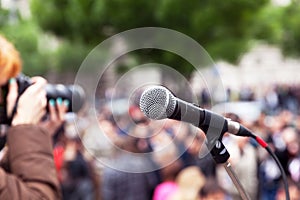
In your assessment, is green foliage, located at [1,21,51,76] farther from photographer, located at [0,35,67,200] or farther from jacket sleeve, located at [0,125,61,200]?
jacket sleeve, located at [0,125,61,200]

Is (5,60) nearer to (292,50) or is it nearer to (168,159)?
(168,159)

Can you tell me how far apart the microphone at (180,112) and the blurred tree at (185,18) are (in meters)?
17.8

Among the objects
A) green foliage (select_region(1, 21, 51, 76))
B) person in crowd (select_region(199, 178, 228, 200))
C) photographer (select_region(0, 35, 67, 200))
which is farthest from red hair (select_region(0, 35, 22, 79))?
green foliage (select_region(1, 21, 51, 76))

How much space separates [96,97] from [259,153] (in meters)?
4.82

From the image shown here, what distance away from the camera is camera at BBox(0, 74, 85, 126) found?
1882 mm

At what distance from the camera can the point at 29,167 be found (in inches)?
66.6

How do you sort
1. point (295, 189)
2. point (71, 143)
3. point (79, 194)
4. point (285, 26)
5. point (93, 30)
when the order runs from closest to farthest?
point (295, 189) < point (79, 194) < point (71, 143) < point (93, 30) < point (285, 26)

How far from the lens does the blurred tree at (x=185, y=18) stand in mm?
20469

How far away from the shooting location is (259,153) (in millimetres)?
6723

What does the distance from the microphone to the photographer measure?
31cm

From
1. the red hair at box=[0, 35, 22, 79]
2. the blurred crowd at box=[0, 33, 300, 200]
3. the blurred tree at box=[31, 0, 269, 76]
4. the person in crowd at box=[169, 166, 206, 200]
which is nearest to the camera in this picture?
the blurred crowd at box=[0, 33, 300, 200]

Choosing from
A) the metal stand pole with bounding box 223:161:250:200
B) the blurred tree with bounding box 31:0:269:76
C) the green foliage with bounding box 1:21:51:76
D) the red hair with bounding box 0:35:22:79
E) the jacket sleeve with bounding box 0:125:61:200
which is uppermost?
the blurred tree with bounding box 31:0:269:76

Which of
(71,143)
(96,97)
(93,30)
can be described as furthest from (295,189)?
(93,30)

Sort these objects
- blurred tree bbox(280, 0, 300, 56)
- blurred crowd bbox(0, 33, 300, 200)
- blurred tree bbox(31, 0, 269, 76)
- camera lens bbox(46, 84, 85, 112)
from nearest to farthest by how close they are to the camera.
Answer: blurred crowd bbox(0, 33, 300, 200), camera lens bbox(46, 84, 85, 112), blurred tree bbox(31, 0, 269, 76), blurred tree bbox(280, 0, 300, 56)
